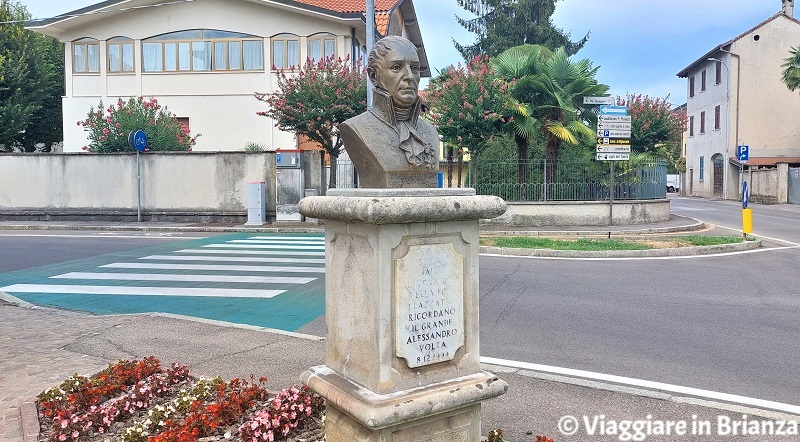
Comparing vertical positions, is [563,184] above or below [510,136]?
below

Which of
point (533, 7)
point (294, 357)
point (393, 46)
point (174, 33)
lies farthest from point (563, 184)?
point (533, 7)

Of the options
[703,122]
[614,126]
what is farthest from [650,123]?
[703,122]

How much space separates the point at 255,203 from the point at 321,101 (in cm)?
395

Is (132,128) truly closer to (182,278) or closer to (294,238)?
(294,238)

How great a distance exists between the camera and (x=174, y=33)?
29141mm

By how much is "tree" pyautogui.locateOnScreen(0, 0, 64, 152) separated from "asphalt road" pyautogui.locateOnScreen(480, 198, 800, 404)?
92.0ft

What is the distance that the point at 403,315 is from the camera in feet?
11.0

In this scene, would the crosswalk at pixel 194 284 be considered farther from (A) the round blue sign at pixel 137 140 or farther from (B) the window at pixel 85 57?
(B) the window at pixel 85 57

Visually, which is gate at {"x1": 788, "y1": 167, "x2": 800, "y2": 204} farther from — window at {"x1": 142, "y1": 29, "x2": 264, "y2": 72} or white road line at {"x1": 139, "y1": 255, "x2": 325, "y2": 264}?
white road line at {"x1": 139, "y1": 255, "x2": 325, "y2": 264}

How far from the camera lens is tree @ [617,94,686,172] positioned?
22906mm

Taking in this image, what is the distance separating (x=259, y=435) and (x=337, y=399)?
0.83 m

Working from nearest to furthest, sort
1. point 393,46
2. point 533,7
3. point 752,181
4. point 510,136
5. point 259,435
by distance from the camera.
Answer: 1. point 393,46
2. point 259,435
3. point 510,136
4. point 752,181
5. point 533,7

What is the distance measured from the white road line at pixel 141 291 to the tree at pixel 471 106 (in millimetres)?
11086

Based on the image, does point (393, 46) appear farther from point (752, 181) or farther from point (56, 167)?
point (752, 181)
